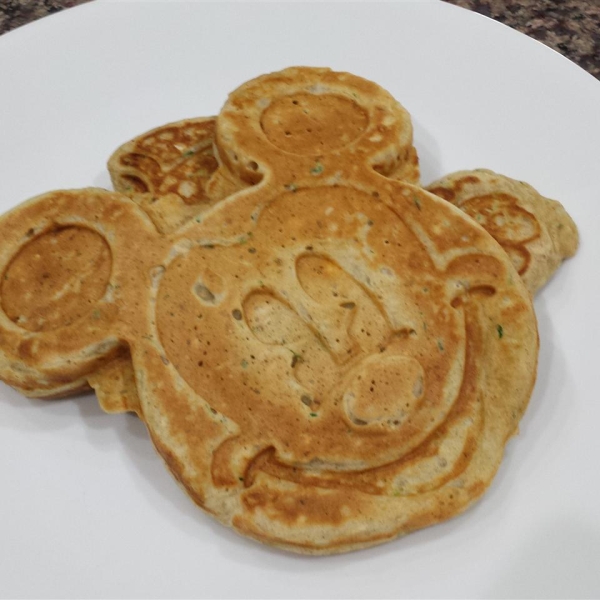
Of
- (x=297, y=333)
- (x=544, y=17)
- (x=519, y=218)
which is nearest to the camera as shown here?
(x=297, y=333)

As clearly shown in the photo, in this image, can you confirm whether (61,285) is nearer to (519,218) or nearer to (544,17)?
(519,218)

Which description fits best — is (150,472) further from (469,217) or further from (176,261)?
(469,217)

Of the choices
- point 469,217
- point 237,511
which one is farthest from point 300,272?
point 237,511

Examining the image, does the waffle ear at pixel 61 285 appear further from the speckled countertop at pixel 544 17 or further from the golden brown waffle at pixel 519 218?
the speckled countertop at pixel 544 17

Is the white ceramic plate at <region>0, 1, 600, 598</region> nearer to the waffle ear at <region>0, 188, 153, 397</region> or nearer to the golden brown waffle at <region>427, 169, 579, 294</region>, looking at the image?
the golden brown waffle at <region>427, 169, 579, 294</region>

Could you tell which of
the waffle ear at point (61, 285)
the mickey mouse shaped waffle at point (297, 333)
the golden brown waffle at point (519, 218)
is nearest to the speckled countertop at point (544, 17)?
the golden brown waffle at point (519, 218)

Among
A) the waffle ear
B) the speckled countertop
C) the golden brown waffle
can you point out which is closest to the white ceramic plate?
the golden brown waffle

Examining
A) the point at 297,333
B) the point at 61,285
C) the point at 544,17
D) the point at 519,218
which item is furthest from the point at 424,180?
the point at 544,17
